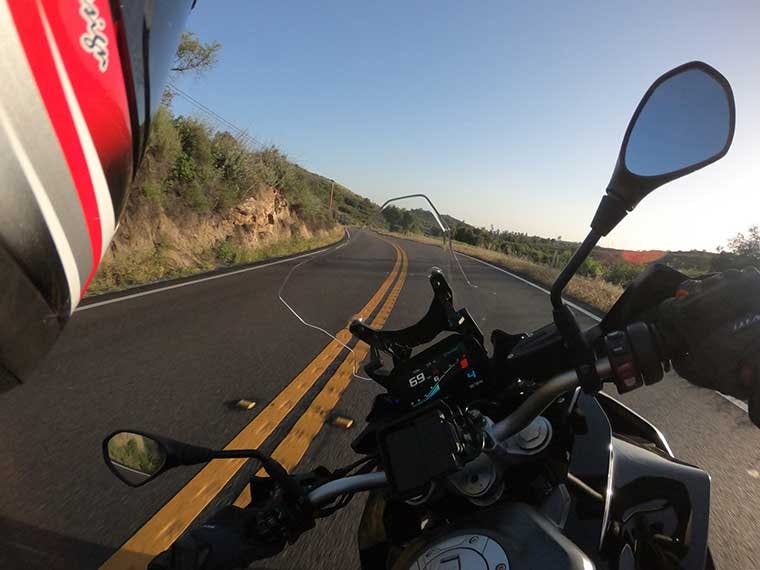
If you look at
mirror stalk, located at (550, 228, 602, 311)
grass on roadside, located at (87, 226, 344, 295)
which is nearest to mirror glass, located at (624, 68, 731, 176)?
mirror stalk, located at (550, 228, 602, 311)

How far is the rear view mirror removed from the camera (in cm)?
98

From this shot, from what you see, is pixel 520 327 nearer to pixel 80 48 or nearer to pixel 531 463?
pixel 531 463

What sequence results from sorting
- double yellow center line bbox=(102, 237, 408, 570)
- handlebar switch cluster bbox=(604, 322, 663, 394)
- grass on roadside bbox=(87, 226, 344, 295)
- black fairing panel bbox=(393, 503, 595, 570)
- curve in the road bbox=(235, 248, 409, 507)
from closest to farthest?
black fairing panel bbox=(393, 503, 595, 570), handlebar switch cluster bbox=(604, 322, 663, 394), double yellow center line bbox=(102, 237, 408, 570), curve in the road bbox=(235, 248, 409, 507), grass on roadside bbox=(87, 226, 344, 295)

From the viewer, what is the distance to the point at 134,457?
2.15 meters

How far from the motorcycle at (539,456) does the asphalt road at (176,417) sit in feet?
3.30

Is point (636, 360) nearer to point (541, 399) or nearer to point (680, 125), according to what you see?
point (541, 399)

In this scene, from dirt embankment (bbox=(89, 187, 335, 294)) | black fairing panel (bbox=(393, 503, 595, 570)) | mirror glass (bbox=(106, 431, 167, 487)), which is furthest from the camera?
dirt embankment (bbox=(89, 187, 335, 294))

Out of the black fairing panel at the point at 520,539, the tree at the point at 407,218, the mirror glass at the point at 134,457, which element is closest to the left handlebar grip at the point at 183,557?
the mirror glass at the point at 134,457

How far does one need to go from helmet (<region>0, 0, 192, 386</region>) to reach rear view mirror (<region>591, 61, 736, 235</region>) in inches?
53.8

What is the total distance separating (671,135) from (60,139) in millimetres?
1557

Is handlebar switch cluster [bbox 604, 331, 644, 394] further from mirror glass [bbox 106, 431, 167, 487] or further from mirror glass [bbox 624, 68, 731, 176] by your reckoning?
mirror glass [bbox 106, 431, 167, 487]

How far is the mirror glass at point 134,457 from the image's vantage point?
118cm

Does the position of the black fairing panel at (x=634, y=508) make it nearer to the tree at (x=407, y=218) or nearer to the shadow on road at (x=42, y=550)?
the tree at (x=407, y=218)

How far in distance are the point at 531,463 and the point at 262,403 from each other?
8.88 ft
